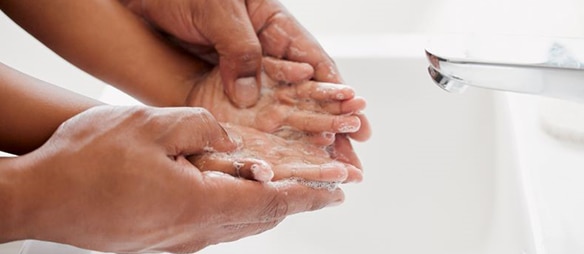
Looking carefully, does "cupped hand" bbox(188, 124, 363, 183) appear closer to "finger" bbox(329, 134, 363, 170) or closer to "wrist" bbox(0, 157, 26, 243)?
"finger" bbox(329, 134, 363, 170)

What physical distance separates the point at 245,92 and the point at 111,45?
161 millimetres

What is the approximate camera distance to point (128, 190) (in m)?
0.47

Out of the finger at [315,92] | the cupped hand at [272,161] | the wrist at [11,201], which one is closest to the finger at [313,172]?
the cupped hand at [272,161]

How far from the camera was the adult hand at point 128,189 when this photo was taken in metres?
0.46

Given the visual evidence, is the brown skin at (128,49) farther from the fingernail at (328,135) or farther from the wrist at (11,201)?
the wrist at (11,201)

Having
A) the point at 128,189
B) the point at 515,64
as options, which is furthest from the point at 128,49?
the point at 515,64

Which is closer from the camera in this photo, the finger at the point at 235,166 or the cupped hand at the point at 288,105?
the finger at the point at 235,166

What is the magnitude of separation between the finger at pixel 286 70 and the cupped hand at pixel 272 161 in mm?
74

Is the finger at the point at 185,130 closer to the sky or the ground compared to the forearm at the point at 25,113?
closer to the sky

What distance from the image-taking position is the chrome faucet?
1.49 ft

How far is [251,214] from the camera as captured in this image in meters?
0.54

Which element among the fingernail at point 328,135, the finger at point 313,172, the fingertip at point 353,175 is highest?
the fingernail at point 328,135

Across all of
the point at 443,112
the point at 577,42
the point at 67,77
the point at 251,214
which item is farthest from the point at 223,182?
the point at 67,77

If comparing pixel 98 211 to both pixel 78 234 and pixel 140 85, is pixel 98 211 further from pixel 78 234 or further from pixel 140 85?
pixel 140 85
